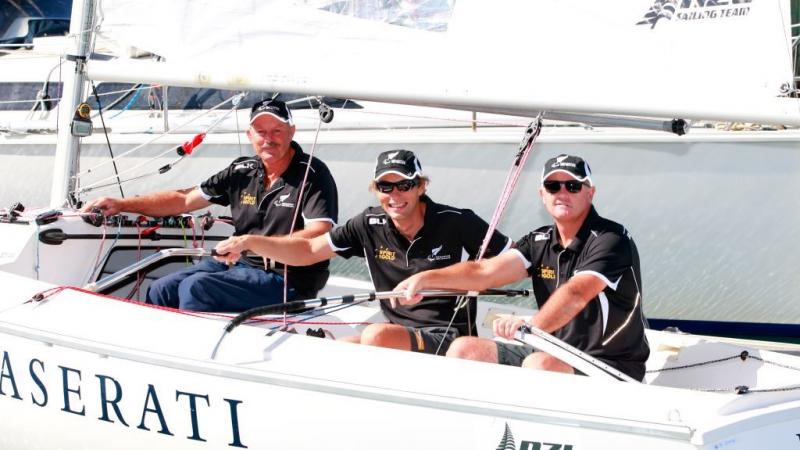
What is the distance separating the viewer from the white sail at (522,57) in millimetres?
3854

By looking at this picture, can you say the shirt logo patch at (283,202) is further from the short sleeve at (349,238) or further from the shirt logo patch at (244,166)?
the short sleeve at (349,238)

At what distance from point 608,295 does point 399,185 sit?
2.76ft

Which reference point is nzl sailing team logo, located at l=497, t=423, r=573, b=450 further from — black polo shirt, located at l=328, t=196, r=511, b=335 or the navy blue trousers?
the navy blue trousers

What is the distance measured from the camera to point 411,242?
13.2 feet

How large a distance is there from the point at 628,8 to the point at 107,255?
2544 mm

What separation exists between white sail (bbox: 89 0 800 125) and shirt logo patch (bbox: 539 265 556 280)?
574 millimetres

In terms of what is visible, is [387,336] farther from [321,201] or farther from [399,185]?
[321,201]

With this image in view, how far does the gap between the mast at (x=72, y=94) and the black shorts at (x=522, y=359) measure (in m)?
2.18

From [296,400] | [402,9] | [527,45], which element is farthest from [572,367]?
[402,9]

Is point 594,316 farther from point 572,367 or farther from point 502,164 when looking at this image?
point 502,164

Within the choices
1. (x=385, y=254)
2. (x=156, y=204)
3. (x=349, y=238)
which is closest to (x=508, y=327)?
(x=385, y=254)

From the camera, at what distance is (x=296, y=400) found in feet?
11.0

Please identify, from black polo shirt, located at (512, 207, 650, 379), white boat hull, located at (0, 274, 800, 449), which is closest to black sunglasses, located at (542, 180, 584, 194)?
black polo shirt, located at (512, 207, 650, 379)

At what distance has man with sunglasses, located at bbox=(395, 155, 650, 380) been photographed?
11.5ft
